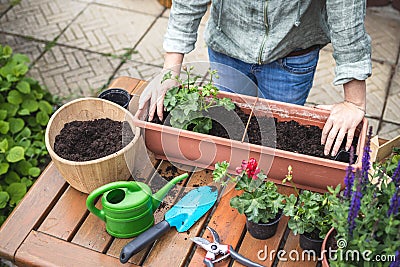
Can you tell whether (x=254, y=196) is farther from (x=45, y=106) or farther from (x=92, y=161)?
(x=45, y=106)

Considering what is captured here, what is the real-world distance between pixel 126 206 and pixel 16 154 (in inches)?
55.2

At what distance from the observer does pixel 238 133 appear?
1.68 meters

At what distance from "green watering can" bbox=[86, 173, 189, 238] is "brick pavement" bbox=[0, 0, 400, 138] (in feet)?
6.31

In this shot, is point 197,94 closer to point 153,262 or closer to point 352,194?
point 153,262

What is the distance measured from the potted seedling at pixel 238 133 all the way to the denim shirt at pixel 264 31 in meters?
0.17

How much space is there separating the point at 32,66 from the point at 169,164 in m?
2.15

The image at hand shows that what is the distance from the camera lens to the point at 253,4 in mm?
1777

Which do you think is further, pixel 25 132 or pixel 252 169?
pixel 25 132

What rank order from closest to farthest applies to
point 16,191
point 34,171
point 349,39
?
point 349,39, point 16,191, point 34,171

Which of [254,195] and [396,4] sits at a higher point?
[254,195]

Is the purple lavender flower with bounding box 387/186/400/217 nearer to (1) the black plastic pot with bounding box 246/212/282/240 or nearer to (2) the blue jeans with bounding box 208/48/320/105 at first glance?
(1) the black plastic pot with bounding box 246/212/282/240

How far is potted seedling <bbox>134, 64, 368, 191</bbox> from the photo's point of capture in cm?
159

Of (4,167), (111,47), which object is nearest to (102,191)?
(4,167)

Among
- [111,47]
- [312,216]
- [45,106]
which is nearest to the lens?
[312,216]
